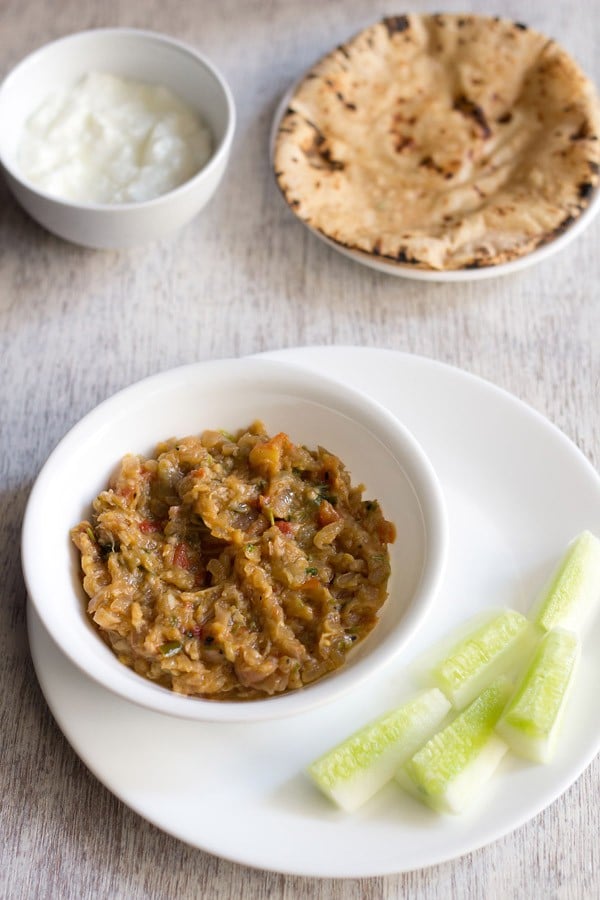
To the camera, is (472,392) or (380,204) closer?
(472,392)

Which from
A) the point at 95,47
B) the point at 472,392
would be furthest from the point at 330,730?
the point at 95,47

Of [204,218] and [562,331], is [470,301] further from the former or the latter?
[204,218]

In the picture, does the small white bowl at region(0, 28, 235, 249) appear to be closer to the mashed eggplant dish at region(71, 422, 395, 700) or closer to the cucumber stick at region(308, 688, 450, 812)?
the mashed eggplant dish at region(71, 422, 395, 700)

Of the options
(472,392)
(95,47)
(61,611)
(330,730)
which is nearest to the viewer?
(61,611)

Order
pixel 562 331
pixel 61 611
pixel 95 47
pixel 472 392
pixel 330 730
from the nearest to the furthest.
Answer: pixel 61 611
pixel 330 730
pixel 472 392
pixel 562 331
pixel 95 47

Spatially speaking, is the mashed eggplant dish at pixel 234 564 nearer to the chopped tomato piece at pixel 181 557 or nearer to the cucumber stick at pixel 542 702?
the chopped tomato piece at pixel 181 557

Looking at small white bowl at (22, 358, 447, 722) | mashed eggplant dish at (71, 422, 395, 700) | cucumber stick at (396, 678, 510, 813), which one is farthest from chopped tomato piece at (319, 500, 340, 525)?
cucumber stick at (396, 678, 510, 813)

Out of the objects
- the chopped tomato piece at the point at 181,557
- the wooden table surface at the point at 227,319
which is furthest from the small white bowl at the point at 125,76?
the chopped tomato piece at the point at 181,557
